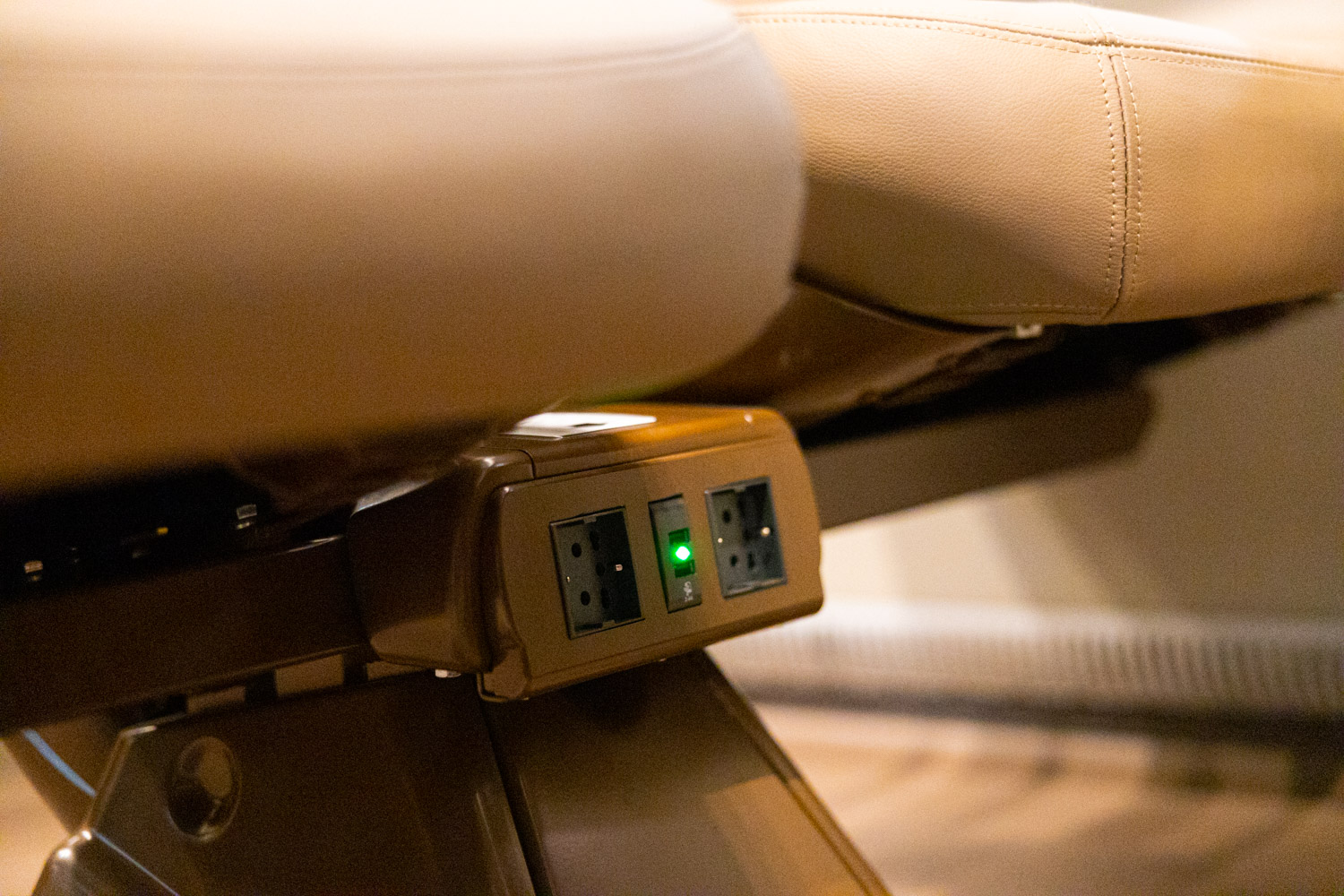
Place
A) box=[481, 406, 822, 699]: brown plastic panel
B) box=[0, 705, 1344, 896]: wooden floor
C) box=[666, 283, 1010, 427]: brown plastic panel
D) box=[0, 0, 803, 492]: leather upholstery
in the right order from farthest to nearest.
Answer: box=[0, 705, 1344, 896]: wooden floor < box=[666, 283, 1010, 427]: brown plastic panel < box=[481, 406, 822, 699]: brown plastic panel < box=[0, 0, 803, 492]: leather upholstery

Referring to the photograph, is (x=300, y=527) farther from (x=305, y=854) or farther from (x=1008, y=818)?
(x=1008, y=818)

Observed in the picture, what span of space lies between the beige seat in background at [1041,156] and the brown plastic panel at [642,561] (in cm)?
10

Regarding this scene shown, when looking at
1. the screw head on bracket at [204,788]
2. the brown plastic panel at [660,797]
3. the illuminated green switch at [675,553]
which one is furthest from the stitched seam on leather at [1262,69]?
the screw head on bracket at [204,788]

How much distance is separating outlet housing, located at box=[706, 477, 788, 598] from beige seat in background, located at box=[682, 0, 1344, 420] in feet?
0.36

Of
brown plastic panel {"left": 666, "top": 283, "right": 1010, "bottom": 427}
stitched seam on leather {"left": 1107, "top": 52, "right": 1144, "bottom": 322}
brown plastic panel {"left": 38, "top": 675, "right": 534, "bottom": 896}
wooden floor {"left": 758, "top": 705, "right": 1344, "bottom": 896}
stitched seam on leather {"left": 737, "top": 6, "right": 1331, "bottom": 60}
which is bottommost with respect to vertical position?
wooden floor {"left": 758, "top": 705, "right": 1344, "bottom": 896}

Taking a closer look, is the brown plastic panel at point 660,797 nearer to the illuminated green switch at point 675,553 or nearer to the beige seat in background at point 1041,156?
the illuminated green switch at point 675,553

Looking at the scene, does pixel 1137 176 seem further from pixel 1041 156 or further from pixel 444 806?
pixel 444 806

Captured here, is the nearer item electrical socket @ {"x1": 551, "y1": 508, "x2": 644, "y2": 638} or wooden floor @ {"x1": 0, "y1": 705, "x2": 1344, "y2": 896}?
electrical socket @ {"x1": 551, "y1": 508, "x2": 644, "y2": 638}

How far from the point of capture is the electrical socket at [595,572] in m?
0.40

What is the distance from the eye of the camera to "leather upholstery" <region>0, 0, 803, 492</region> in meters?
0.19

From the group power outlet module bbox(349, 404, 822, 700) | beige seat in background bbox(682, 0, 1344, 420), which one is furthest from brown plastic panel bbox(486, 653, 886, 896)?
beige seat in background bbox(682, 0, 1344, 420)

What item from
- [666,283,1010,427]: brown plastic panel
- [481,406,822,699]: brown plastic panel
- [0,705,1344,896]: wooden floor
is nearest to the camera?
[481,406,822,699]: brown plastic panel

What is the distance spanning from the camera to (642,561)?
1.37 ft

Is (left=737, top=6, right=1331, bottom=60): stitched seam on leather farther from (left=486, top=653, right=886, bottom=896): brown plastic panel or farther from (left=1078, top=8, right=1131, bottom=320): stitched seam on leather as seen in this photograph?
(left=486, top=653, right=886, bottom=896): brown plastic panel
